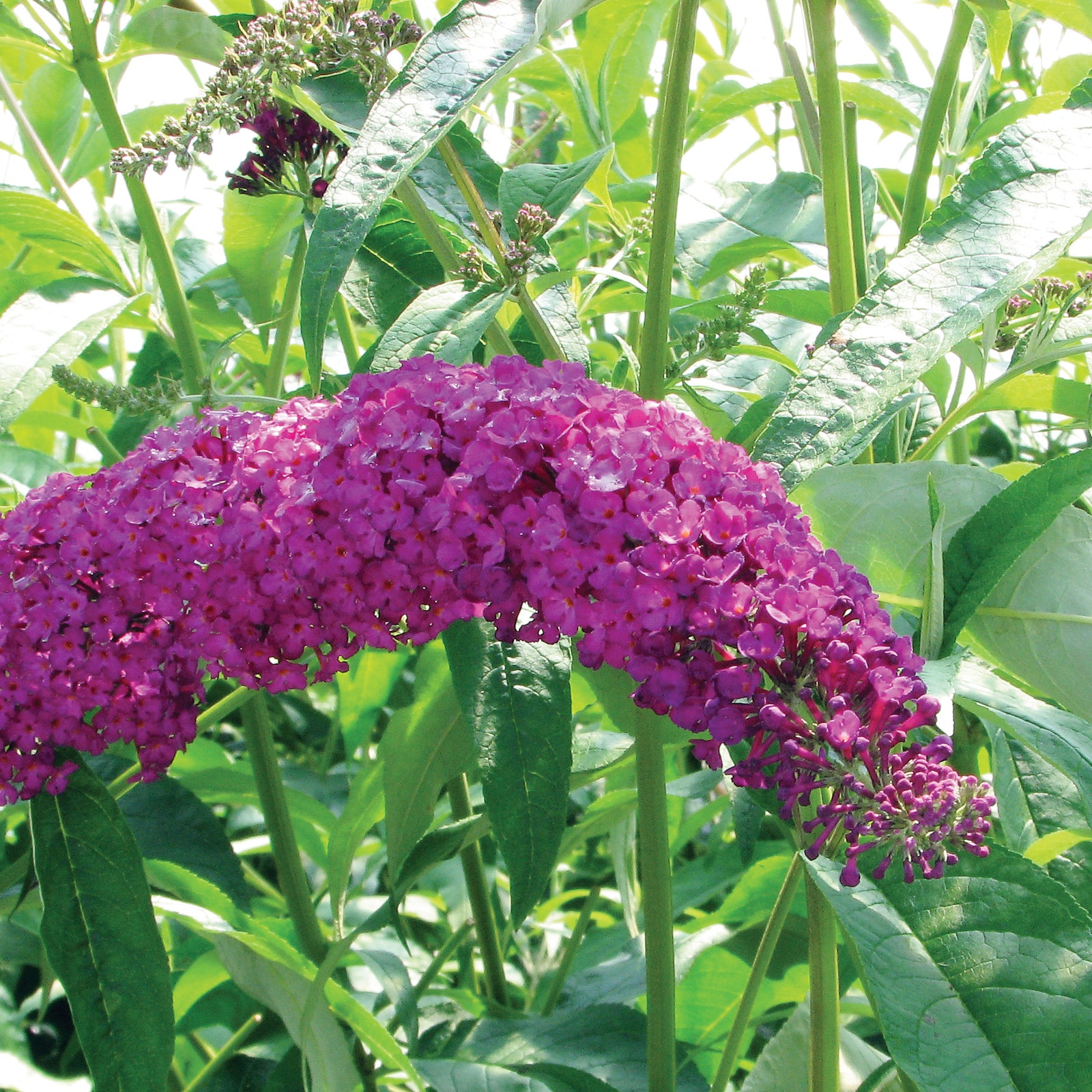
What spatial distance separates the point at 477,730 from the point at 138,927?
0.34 meters

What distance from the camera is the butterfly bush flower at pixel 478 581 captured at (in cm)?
65

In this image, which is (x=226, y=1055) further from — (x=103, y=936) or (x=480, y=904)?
(x=103, y=936)

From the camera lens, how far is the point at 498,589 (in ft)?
2.44

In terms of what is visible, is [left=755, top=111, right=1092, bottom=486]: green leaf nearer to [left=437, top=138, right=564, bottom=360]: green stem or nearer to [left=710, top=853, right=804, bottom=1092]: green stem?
[left=437, top=138, right=564, bottom=360]: green stem

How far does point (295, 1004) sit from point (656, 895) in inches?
14.2

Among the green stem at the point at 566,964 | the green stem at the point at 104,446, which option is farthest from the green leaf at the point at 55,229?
the green stem at the point at 566,964

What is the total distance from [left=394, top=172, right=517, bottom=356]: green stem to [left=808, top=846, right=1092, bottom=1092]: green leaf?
50 centimetres

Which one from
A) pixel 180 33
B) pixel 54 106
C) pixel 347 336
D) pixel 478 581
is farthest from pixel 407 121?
pixel 54 106

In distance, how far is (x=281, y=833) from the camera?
1187 mm

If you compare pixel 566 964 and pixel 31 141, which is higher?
pixel 31 141

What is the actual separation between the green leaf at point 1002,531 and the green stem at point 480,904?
638 millimetres

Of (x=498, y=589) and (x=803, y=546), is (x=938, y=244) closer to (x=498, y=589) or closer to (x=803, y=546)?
(x=803, y=546)

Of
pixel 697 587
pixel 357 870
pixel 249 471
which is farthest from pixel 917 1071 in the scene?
pixel 357 870

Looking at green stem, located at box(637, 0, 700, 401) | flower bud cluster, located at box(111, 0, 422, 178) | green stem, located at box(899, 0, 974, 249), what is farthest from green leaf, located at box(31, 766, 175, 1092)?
green stem, located at box(899, 0, 974, 249)
